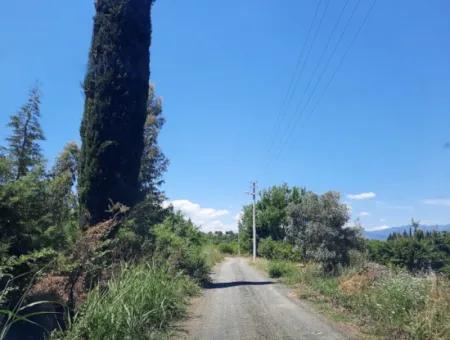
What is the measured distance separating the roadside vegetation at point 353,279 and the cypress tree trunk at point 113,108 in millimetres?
7876

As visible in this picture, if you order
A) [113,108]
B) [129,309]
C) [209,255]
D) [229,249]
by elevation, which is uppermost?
[113,108]

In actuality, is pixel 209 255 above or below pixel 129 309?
above

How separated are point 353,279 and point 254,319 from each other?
4.21 metres

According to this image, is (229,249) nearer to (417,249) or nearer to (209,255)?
(417,249)

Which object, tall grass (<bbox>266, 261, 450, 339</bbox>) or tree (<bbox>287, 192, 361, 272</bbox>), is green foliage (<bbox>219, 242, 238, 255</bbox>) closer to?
tree (<bbox>287, 192, 361, 272</bbox>)

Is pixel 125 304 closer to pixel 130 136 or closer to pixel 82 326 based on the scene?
pixel 82 326

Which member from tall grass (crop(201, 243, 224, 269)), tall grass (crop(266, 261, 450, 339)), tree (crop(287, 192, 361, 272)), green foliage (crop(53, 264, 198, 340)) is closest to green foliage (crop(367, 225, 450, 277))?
tall grass (crop(201, 243, 224, 269))

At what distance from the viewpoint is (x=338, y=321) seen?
33.9ft

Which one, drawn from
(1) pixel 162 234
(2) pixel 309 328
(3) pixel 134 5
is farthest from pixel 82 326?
(3) pixel 134 5

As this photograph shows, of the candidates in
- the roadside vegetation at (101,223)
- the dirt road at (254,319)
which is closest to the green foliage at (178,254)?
the roadside vegetation at (101,223)

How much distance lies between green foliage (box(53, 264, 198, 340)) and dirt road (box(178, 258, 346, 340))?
67 centimetres

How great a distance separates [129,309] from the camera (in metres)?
8.02

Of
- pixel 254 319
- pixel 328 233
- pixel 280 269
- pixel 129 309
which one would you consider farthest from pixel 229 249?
pixel 129 309

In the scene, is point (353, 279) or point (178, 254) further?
point (178, 254)
